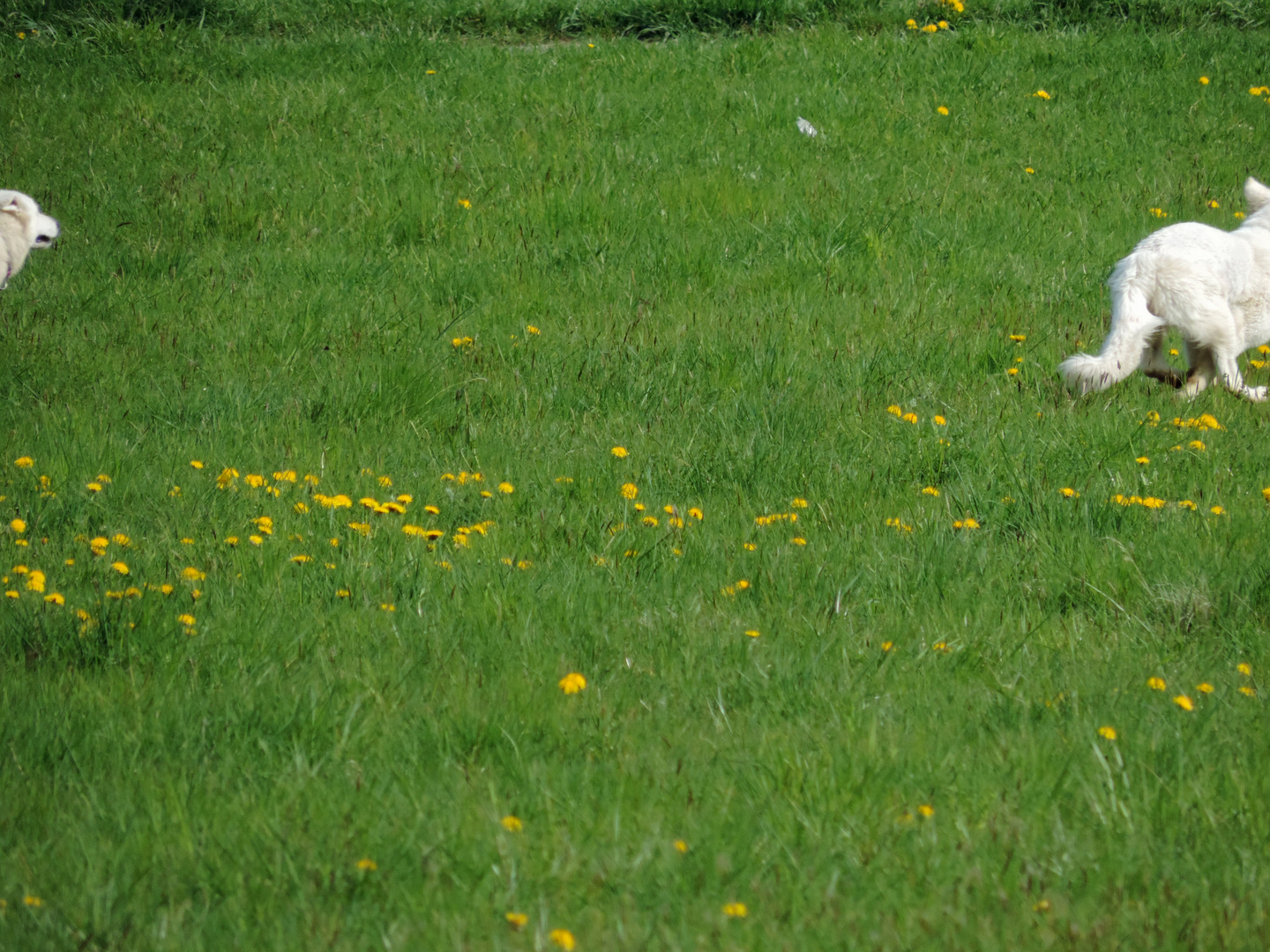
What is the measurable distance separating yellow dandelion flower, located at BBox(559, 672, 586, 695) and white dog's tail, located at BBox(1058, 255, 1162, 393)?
338 cm

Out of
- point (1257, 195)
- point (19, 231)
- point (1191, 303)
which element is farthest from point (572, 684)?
point (19, 231)

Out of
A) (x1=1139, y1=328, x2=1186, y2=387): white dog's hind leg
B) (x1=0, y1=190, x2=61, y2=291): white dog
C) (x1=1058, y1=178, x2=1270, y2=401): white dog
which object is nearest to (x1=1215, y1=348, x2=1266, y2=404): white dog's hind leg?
(x1=1058, y1=178, x2=1270, y2=401): white dog

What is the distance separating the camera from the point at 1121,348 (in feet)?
17.7

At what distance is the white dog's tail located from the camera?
5.39 meters

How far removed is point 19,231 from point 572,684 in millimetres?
5468

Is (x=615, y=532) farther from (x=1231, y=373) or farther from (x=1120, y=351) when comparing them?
(x=1231, y=373)

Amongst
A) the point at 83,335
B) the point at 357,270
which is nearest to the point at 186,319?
the point at 83,335

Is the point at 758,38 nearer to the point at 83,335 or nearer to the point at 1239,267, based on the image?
the point at 1239,267

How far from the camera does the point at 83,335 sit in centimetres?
620

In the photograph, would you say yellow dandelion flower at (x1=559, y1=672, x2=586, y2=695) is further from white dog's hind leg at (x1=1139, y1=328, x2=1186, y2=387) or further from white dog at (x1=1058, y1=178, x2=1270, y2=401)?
white dog's hind leg at (x1=1139, y1=328, x2=1186, y2=387)

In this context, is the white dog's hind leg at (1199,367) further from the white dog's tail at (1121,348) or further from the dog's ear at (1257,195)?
the dog's ear at (1257,195)

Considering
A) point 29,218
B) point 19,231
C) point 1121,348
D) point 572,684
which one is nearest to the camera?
point 572,684

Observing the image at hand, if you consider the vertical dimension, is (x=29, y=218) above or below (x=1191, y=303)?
below

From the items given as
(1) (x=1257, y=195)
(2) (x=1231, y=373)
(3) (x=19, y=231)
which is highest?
(1) (x=1257, y=195)
